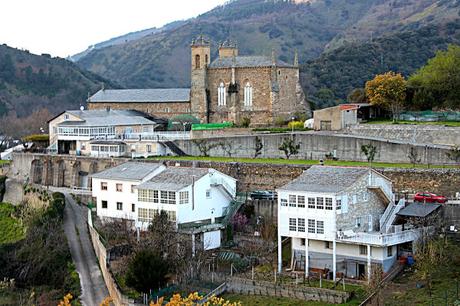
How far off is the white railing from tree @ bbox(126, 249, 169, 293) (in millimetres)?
8597

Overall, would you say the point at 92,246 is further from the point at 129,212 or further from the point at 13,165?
the point at 13,165

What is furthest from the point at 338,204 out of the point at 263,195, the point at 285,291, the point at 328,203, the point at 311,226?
the point at 263,195

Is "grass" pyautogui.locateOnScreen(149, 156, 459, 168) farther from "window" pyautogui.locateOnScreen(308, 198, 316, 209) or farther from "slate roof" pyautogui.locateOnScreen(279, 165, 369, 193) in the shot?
"window" pyautogui.locateOnScreen(308, 198, 316, 209)

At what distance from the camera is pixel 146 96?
255 feet

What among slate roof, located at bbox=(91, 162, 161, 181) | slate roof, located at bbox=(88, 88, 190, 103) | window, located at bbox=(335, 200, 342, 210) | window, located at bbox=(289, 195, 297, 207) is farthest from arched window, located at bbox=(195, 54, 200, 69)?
window, located at bbox=(335, 200, 342, 210)

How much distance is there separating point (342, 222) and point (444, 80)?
83.3 feet

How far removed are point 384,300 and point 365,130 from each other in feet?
81.7

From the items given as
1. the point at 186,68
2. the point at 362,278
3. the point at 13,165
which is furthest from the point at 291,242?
the point at 186,68

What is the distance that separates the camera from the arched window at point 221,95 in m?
72.9

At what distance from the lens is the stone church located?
2788 inches

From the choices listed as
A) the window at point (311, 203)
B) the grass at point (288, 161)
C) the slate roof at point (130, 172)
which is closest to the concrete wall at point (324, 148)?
the grass at point (288, 161)

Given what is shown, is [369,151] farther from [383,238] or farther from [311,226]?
[383,238]

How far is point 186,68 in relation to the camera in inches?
7328

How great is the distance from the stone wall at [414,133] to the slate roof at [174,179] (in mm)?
14179
